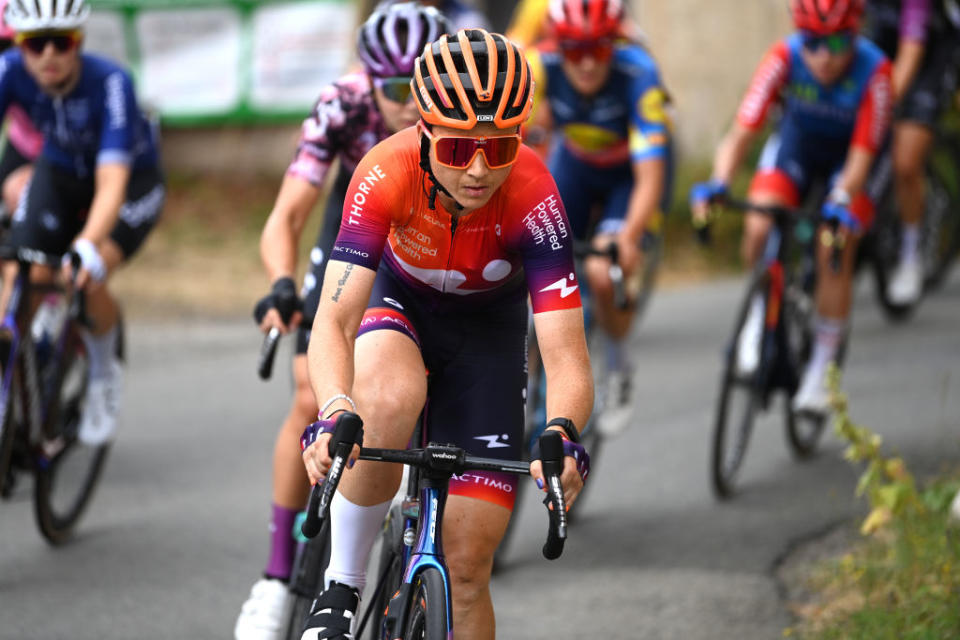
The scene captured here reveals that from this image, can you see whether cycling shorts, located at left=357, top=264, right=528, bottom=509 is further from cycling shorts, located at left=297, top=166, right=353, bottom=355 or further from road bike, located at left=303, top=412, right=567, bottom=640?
cycling shorts, located at left=297, top=166, right=353, bottom=355

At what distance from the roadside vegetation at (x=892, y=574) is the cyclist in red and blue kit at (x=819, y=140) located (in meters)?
1.54

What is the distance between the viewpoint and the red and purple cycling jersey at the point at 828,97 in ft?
22.0

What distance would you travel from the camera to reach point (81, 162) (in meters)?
6.13

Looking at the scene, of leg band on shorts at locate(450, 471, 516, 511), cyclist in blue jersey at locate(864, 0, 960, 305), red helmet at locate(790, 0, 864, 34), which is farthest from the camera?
cyclist in blue jersey at locate(864, 0, 960, 305)

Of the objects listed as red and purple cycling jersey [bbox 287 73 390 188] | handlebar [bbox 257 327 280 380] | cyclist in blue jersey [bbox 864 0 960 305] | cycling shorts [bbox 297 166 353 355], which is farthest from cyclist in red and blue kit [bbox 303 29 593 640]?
cyclist in blue jersey [bbox 864 0 960 305]

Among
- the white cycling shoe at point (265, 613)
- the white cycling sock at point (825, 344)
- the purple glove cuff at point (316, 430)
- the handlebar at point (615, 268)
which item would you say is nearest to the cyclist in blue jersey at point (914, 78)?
the white cycling sock at point (825, 344)

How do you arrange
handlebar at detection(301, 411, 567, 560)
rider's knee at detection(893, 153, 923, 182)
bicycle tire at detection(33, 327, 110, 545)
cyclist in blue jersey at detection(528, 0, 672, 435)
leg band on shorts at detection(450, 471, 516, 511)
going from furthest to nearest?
rider's knee at detection(893, 153, 923, 182) → cyclist in blue jersey at detection(528, 0, 672, 435) → bicycle tire at detection(33, 327, 110, 545) → leg band on shorts at detection(450, 471, 516, 511) → handlebar at detection(301, 411, 567, 560)

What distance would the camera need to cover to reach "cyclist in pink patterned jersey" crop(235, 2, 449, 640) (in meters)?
4.30

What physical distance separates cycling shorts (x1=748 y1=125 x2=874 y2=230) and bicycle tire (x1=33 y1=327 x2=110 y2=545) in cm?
379

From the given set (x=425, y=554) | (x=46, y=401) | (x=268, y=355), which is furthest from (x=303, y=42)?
(x=425, y=554)

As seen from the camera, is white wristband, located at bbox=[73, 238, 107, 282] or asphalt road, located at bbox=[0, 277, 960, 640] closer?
asphalt road, located at bbox=[0, 277, 960, 640]

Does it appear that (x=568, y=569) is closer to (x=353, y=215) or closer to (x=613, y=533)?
(x=613, y=533)

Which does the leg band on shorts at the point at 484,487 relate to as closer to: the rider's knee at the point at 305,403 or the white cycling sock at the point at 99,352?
the rider's knee at the point at 305,403

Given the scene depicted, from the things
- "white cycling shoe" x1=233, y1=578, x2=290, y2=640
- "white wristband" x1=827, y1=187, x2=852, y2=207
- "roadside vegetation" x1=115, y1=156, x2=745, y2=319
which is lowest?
"roadside vegetation" x1=115, y1=156, x2=745, y2=319
